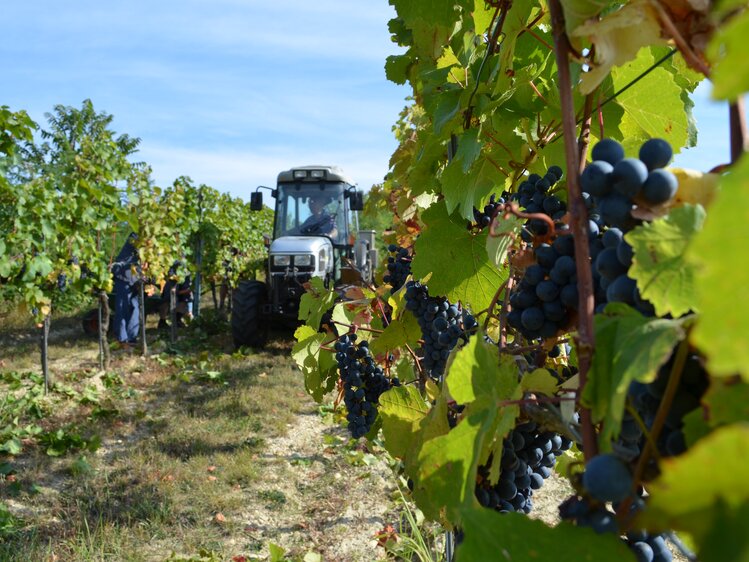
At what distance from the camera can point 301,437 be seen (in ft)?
19.4

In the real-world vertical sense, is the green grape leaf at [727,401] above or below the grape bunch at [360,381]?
above

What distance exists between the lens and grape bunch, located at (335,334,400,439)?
248 centimetres

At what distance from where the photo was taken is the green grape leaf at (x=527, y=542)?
19.2 inches

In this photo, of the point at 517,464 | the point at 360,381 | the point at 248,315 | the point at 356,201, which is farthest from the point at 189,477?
the point at 356,201

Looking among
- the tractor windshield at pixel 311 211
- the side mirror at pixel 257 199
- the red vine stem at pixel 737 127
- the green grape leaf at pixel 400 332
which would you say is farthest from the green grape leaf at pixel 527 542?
the tractor windshield at pixel 311 211

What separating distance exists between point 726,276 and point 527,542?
312mm

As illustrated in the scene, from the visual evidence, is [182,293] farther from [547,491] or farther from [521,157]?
[521,157]

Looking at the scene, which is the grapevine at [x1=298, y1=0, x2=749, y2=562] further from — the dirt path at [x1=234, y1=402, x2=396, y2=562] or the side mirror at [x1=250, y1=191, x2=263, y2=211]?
the side mirror at [x1=250, y1=191, x2=263, y2=211]

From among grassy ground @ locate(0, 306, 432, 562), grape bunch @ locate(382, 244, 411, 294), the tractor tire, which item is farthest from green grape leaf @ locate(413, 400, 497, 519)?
the tractor tire

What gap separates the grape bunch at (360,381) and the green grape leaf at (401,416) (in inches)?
41.4

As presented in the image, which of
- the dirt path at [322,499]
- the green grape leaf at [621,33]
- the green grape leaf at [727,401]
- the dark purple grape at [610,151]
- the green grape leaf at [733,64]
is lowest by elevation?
the dirt path at [322,499]

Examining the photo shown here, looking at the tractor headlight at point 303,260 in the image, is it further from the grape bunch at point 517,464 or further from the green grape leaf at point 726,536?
the green grape leaf at point 726,536

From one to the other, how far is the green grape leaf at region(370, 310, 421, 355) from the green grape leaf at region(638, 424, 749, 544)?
6.31 ft

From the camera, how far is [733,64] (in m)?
0.29
